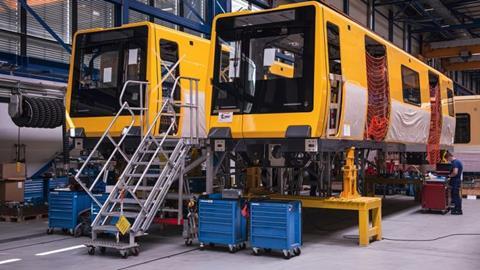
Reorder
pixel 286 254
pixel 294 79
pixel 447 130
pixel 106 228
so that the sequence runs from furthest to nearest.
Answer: pixel 447 130 → pixel 294 79 → pixel 106 228 → pixel 286 254

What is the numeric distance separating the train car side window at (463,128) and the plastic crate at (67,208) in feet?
43.8

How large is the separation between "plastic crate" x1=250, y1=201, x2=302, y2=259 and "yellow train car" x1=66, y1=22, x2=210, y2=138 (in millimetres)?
2305

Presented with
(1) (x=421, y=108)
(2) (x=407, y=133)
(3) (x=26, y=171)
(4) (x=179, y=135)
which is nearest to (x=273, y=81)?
(4) (x=179, y=135)

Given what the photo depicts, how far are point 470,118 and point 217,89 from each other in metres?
12.7

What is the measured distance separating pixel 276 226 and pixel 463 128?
13172 millimetres

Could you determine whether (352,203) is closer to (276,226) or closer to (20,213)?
(276,226)

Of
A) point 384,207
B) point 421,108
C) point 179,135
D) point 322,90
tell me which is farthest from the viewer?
point 384,207

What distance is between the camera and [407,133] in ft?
36.1

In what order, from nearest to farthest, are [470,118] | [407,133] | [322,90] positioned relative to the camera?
[322,90] < [407,133] < [470,118]

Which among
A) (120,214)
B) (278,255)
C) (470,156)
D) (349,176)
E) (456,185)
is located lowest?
(278,255)

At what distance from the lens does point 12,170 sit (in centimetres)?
1134

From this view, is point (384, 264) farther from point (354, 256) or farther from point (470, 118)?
point (470, 118)

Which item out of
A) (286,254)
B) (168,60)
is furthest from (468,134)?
(286,254)

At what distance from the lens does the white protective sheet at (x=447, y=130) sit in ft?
46.1
